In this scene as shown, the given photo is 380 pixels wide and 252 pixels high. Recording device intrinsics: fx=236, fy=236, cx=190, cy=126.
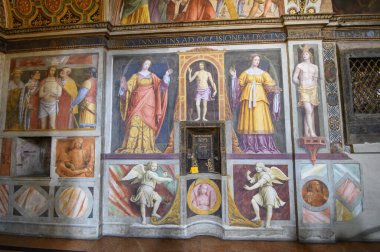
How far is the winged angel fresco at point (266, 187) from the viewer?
4.61 metres

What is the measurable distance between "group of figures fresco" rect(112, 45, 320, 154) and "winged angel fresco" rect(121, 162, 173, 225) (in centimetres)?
38

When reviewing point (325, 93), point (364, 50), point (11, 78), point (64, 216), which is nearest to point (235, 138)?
point (325, 93)

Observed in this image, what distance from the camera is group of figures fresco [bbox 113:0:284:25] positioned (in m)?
5.14

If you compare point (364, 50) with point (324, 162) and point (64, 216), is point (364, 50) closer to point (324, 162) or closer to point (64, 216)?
point (324, 162)

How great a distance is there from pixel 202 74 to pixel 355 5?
3660 mm

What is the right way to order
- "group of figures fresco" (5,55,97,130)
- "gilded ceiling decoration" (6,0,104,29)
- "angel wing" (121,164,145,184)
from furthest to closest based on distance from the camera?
"gilded ceiling decoration" (6,0,104,29) → "group of figures fresco" (5,55,97,130) → "angel wing" (121,164,145,184)

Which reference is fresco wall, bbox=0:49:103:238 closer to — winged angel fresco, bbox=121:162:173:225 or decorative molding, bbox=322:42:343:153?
winged angel fresco, bbox=121:162:173:225

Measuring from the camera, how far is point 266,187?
4.68 metres

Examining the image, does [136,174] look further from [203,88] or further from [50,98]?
[50,98]

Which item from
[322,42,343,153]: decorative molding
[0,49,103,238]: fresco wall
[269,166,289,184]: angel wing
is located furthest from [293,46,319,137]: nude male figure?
[0,49,103,238]: fresco wall

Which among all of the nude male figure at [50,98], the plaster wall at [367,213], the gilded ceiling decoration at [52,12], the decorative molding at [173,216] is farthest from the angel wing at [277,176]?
the gilded ceiling decoration at [52,12]

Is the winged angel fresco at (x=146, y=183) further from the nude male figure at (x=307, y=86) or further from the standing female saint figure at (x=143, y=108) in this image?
the nude male figure at (x=307, y=86)

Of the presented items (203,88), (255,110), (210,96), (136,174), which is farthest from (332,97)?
(136,174)

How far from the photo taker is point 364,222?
4.55 meters
